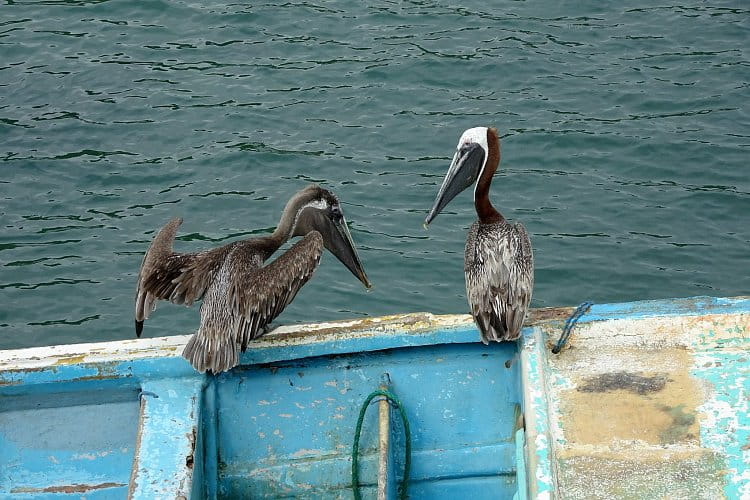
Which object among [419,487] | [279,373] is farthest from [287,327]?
[419,487]

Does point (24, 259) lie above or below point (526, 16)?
below

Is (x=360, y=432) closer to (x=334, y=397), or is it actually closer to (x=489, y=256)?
(x=334, y=397)

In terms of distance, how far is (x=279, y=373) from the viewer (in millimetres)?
→ 4547

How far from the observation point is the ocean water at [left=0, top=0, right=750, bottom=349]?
7645 millimetres

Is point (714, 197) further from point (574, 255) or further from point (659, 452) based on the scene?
point (659, 452)

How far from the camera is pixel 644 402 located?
4027 millimetres

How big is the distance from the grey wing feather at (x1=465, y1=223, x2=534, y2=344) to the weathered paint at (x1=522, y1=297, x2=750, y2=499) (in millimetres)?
138

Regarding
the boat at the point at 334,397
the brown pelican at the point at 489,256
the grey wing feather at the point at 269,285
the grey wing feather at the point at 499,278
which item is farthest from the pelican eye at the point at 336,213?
the boat at the point at 334,397

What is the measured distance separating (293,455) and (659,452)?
5.06 feet

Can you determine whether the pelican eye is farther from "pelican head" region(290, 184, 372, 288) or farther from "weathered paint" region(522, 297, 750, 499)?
"weathered paint" region(522, 297, 750, 499)

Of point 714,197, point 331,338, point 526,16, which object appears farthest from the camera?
point 526,16

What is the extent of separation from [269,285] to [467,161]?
1.44 metres

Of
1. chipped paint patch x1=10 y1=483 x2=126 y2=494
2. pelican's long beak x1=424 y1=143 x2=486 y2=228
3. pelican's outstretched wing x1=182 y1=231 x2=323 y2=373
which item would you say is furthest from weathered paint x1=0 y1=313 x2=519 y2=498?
pelican's long beak x1=424 y1=143 x2=486 y2=228

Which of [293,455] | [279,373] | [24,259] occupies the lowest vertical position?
[24,259]
